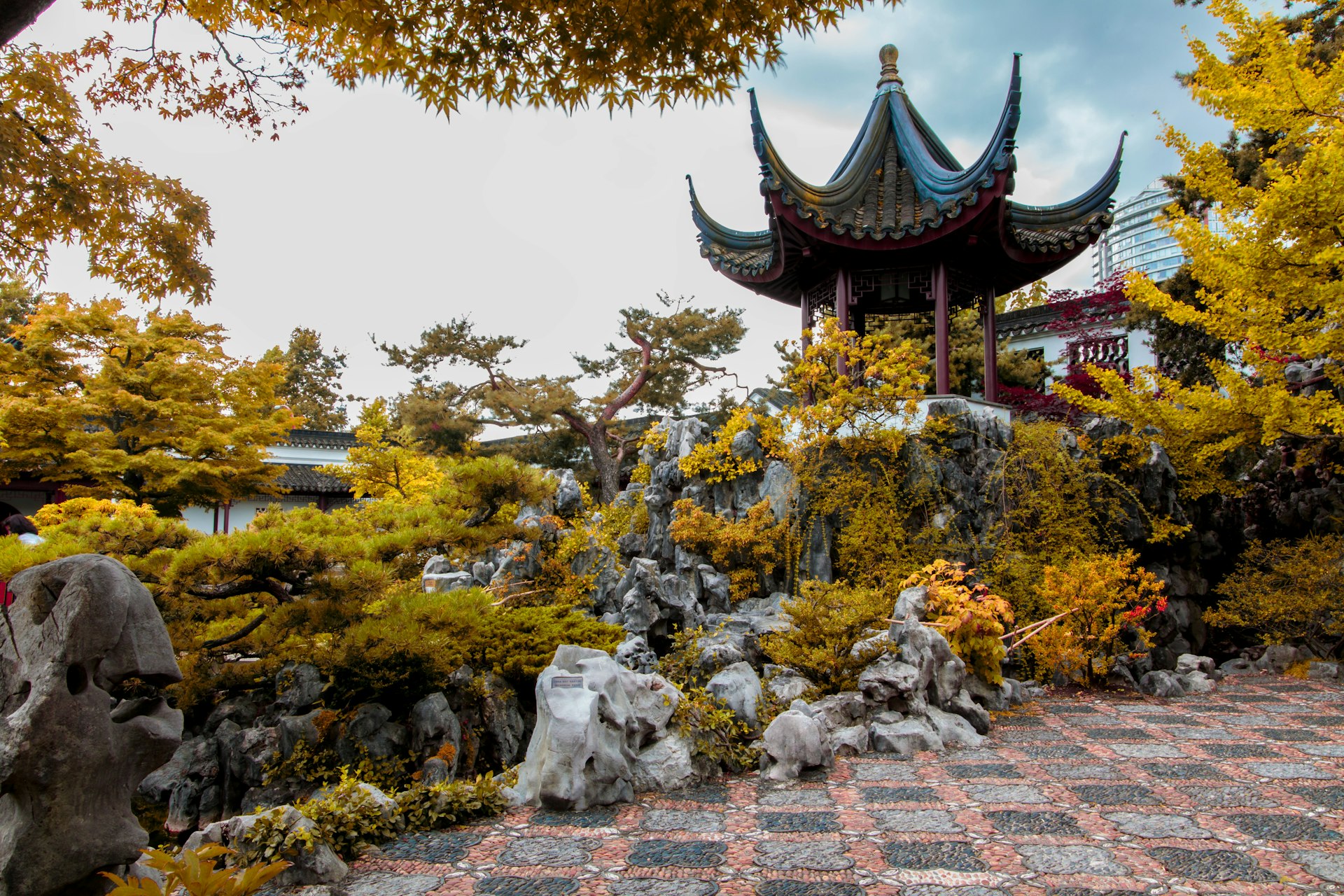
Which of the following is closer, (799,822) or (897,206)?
(799,822)

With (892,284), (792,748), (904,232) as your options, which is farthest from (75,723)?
(892,284)

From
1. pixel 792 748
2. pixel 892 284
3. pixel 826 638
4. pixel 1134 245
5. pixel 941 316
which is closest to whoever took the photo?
pixel 792 748

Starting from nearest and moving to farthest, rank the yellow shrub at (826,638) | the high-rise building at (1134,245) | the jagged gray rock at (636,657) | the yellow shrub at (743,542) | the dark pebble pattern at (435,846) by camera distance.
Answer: the dark pebble pattern at (435,846) < the yellow shrub at (826,638) < the jagged gray rock at (636,657) < the yellow shrub at (743,542) < the high-rise building at (1134,245)

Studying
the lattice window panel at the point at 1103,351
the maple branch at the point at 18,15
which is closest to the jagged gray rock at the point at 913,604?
the maple branch at the point at 18,15

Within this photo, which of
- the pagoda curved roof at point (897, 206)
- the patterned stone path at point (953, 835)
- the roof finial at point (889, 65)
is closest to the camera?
the patterned stone path at point (953, 835)

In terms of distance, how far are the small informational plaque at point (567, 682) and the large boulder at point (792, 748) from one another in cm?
116

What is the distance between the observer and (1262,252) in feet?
23.5

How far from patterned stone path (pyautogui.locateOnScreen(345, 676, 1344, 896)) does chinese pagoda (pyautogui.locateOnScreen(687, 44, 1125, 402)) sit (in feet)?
19.4

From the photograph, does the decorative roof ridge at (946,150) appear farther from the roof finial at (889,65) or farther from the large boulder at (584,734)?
the large boulder at (584,734)

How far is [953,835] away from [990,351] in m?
8.10

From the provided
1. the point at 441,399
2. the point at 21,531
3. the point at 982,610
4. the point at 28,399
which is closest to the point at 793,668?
the point at 982,610

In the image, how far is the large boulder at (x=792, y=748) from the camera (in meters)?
4.17

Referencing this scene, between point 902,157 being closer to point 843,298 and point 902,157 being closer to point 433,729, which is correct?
point 843,298

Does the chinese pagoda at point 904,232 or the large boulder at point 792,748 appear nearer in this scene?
the large boulder at point 792,748
